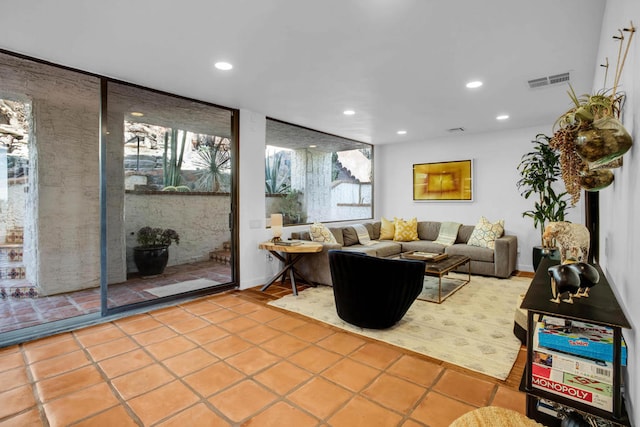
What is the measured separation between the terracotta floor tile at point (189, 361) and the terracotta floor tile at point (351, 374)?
92cm

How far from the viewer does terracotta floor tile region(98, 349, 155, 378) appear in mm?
2332

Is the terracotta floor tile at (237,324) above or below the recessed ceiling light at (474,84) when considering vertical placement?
below

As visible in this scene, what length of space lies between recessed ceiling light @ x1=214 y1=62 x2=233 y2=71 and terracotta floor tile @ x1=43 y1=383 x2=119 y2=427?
2.72 metres

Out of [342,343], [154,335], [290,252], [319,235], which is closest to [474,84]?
[319,235]

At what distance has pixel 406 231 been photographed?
637 cm

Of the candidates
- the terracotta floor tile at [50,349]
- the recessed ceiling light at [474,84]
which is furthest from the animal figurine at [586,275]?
the terracotta floor tile at [50,349]

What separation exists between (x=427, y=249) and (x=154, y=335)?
446cm

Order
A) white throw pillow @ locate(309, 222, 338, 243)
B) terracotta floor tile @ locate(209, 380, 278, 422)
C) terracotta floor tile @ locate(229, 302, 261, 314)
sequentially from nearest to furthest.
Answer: terracotta floor tile @ locate(209, 380, 278, 422) < terracotta floor tile @ locate(229, 302, 261, 314) < white throw pillow @ locate(309, 222, 338, 243)

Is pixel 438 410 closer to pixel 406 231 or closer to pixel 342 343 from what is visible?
pixel 342 343

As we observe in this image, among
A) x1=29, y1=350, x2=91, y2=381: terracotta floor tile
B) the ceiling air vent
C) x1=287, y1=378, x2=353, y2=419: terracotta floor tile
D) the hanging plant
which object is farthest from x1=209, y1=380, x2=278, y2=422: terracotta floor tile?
the ceiling air vent

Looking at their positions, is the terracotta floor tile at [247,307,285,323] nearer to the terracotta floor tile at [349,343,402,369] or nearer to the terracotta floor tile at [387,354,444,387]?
the terracotta floor tile at [349,343,402,369]

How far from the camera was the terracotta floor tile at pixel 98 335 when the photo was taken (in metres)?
2.83

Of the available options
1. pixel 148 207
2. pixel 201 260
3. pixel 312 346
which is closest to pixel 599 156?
pixel 312 346

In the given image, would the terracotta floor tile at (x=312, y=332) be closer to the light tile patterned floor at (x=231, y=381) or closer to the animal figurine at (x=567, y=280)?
the light tile patterned floor at (x=231, y=381)
